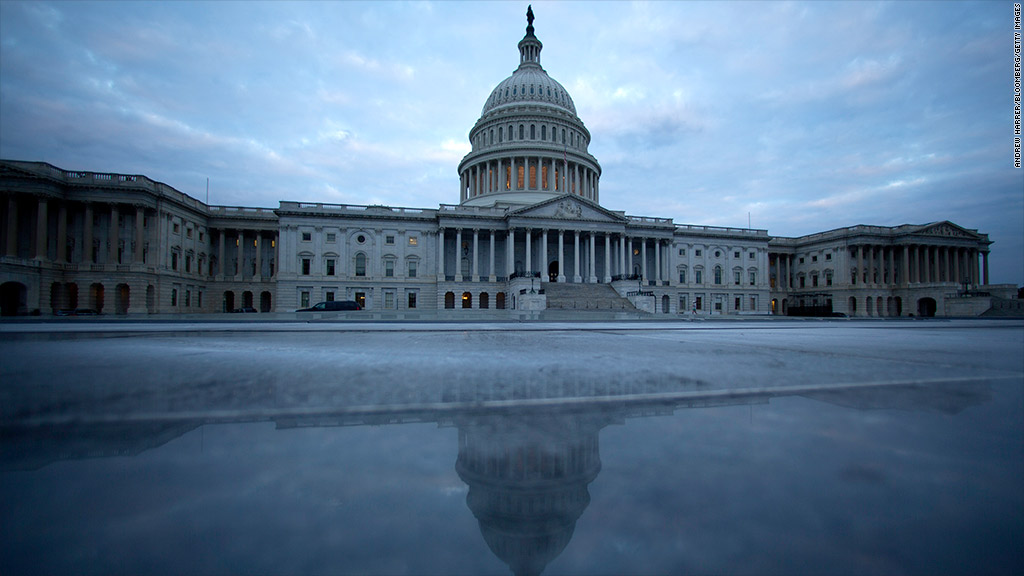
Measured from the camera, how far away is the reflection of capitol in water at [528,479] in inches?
53.8

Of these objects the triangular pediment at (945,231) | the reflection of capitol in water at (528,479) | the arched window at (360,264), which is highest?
the triangular pediment at (945,231)

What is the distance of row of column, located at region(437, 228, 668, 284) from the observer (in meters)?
54.8

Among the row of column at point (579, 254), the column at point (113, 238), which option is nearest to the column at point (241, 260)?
the column at point (113, 238)

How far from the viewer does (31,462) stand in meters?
1.92

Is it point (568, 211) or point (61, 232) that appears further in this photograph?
point (568, 211)

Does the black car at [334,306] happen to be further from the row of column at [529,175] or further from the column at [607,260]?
the row of column at [529,175]

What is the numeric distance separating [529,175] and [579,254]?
15383 millimetres

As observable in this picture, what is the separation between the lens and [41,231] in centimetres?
4216

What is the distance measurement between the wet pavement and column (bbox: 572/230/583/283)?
52950 mm

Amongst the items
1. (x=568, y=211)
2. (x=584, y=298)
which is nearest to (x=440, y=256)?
(x=568, y=211)

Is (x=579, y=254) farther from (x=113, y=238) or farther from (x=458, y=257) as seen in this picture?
(x=113, y=238)

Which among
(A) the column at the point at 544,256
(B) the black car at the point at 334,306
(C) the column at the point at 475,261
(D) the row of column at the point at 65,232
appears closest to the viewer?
(B) the black car at the point at 334,306

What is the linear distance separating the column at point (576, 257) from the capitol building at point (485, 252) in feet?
1.16

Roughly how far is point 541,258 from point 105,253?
47.8 m
